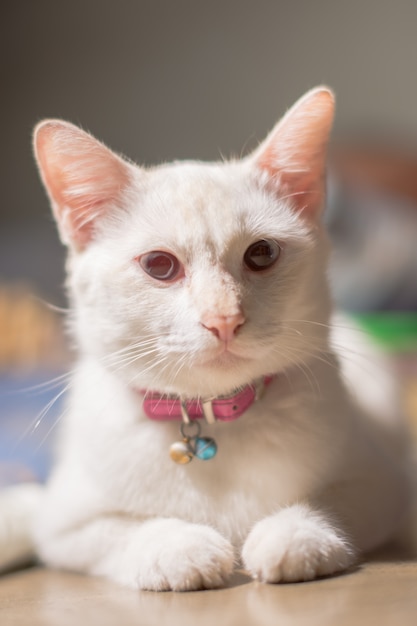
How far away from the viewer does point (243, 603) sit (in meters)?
1.07

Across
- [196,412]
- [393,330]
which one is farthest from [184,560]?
[393,330]

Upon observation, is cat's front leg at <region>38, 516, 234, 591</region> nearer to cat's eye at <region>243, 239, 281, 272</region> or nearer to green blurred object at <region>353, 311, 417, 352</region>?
cat's eye at <region>243, 239, 281, 272</region>

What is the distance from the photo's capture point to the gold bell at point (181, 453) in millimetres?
1286

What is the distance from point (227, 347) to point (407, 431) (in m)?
0.99

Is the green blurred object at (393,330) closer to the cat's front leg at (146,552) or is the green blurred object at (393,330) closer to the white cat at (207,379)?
the white cat at (207,379)

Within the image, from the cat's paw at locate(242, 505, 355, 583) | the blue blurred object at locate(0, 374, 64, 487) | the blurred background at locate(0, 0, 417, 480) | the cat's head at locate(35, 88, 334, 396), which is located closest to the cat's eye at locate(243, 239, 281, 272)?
the cat's head at locate(35, 88, 334, 396)

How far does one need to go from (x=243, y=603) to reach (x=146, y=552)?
0.20 meters

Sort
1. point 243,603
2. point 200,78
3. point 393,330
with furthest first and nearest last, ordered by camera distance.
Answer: point 200,78 → point 393,330 → point 243,603

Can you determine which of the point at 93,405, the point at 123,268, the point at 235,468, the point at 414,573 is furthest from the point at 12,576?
the point at 414,573

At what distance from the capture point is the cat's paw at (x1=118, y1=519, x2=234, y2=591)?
3.77 ft

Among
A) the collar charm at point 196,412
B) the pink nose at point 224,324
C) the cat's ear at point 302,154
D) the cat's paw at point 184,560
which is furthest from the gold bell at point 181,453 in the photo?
the cat's ear at point 302,154

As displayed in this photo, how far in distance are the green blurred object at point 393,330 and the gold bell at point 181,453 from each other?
164cm

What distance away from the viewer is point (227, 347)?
118 cm

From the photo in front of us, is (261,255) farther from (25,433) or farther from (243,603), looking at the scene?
(25,433)
